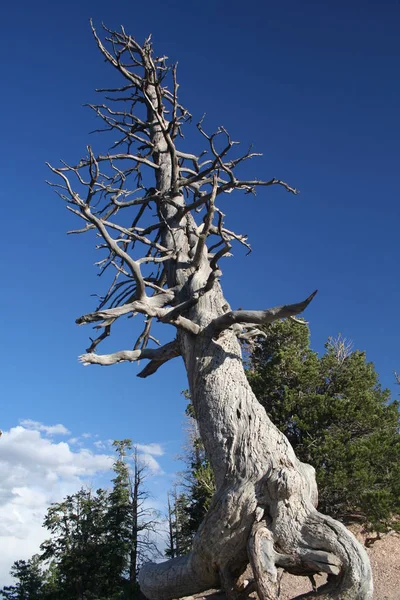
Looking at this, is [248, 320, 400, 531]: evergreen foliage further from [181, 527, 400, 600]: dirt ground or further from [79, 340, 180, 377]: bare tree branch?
[79, 340, 180, 377]: bare tree branch

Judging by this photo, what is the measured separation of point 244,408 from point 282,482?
95 centimetres

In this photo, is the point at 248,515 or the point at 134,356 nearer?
the point at 248,515

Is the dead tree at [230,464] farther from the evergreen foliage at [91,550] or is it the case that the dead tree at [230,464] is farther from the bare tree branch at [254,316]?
the evergreen foliage at [91,550]

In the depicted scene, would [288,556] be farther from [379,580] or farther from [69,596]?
[69,596]

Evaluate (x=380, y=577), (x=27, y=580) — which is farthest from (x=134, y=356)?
(x=27, y=580)

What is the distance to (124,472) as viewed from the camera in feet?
77.9

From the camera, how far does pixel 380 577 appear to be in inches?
385

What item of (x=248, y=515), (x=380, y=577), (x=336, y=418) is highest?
(x=336, y=418)

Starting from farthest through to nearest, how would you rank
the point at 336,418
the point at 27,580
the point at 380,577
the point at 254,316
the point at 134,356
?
the point at 27,580 → the point at 336,418 → the point at 380,577 → the point at 134,356 → the point at 254,316

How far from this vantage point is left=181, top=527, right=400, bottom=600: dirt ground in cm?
824

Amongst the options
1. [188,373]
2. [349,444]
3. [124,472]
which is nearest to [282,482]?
Result: [188,373]

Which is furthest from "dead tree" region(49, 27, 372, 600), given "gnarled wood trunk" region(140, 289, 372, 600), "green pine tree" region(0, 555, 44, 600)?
"green pine tree" region(0, 555, 44, 600)

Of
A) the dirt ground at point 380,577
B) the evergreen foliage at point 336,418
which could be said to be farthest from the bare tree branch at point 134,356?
the evergreen foliage at point 336,418

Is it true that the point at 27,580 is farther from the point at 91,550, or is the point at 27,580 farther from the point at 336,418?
the point at 336,418
